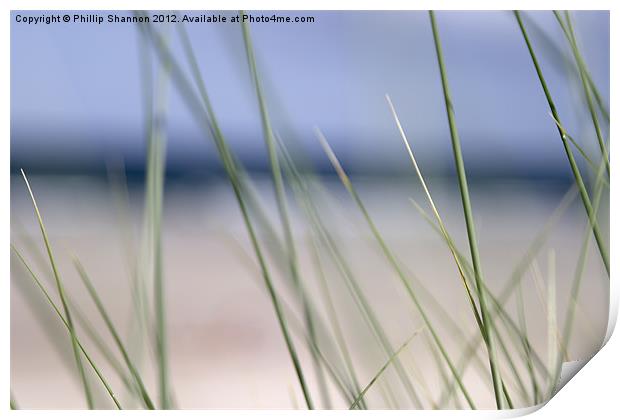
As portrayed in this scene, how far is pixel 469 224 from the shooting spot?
1.10 metres

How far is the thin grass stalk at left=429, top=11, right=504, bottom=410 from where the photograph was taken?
1.10 m

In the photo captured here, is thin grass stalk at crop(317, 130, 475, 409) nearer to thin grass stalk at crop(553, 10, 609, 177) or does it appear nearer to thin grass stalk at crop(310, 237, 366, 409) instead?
thin grass stalk at crop(310, 237, 366, 409)

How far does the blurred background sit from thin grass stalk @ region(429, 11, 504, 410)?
0.02m

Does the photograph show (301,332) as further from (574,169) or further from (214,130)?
(574,169)

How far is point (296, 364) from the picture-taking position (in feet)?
3.66

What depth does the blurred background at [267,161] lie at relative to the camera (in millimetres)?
1127

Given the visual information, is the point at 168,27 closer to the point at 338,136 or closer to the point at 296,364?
the point at 338,136

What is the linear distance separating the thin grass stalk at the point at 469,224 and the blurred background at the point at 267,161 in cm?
2

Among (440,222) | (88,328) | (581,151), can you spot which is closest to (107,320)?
(88,328)

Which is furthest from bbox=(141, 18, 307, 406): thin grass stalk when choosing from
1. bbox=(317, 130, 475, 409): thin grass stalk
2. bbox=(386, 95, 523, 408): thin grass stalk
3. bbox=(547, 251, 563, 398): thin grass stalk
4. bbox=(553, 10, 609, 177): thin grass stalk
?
bbox=(553, 10, 609, 177): thin grass stalk

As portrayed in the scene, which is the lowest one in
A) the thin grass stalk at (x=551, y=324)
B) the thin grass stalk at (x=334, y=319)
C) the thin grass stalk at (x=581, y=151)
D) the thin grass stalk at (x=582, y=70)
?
the thin grass stalk at (x=551, y=324)

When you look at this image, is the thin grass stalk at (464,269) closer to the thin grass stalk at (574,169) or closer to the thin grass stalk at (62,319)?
the thin grass stalk at (574,169)

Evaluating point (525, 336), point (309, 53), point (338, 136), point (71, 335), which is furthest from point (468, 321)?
point (71, 335)

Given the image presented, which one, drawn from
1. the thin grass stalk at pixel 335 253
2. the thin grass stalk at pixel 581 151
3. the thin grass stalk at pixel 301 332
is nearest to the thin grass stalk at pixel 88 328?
the thin grass stalk at pixel 301 332
